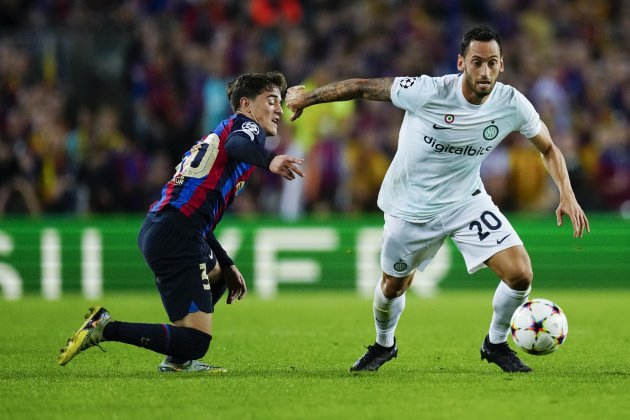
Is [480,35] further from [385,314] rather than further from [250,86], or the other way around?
[385,314]

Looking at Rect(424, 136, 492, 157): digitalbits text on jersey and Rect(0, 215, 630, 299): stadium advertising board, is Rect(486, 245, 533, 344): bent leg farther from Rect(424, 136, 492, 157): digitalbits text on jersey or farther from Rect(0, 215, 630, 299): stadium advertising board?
Rect(0, 215, 630, 299): stadium advertising board

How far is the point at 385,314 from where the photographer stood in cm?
830

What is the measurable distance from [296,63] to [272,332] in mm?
7595

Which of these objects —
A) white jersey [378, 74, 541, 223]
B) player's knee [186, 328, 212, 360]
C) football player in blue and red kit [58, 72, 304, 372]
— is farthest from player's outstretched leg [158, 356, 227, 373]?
white jersey [378, 74, 541, 223]

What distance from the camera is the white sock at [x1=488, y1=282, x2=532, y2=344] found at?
7.89 metres

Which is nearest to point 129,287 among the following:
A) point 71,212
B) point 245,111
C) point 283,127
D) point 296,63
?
point 71,212

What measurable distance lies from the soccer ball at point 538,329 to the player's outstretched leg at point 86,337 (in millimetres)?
2814

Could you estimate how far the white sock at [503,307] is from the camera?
7.89 metres

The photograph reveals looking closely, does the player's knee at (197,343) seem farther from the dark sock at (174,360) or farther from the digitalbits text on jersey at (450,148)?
the digitalbits text on jersey at (450,148)

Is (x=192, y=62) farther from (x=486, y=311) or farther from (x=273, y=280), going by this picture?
(x=486, y=311)

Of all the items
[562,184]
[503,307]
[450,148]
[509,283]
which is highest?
[450,148]

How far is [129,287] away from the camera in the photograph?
53.8 feet

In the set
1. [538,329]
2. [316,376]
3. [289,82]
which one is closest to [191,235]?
[316,376]

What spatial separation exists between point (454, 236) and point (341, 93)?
1288mm
